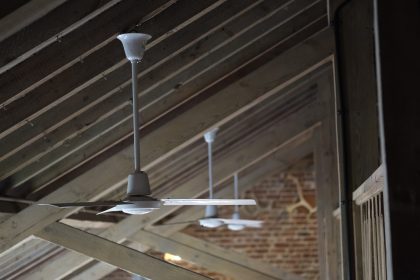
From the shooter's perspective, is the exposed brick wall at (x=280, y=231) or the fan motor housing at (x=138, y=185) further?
the exposed brick wall at (x=280, y=231)

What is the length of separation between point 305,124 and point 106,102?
3.98 metres

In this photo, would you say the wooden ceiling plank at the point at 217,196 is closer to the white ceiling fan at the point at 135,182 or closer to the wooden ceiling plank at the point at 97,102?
the wooden ceiling plank at the point at 97,102

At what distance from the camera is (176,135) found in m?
5.91

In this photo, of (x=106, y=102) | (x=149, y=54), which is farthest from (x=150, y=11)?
(x=106, y=102)

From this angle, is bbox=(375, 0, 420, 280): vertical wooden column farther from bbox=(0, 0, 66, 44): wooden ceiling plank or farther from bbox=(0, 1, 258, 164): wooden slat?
bbox=(0, 1, 258, 164): wooden slat

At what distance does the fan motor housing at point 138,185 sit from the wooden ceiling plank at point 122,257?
2017mm

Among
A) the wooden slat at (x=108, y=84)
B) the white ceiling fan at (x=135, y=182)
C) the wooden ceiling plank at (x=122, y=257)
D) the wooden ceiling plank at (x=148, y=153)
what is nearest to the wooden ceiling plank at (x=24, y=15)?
the white ceiling fan at (x=135, y=182)

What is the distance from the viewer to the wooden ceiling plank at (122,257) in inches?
253

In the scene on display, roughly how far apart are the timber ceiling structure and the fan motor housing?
676 millimetres

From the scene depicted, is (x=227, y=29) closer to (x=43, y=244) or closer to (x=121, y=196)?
(x=121, y=196)

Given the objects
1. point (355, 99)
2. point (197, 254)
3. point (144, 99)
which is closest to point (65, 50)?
point (144, 99)

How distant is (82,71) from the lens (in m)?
4.84

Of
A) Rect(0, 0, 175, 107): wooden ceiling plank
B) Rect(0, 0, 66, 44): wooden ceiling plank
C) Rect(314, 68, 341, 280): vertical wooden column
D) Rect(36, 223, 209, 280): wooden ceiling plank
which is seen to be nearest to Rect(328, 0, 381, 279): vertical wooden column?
Rect(36, 223, 209, 280): wooden ceiling plank

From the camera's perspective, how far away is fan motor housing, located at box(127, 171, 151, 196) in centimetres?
448
